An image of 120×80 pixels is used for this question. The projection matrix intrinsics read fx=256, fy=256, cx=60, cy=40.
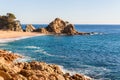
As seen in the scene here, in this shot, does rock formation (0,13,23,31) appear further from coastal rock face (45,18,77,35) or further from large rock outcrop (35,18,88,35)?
coastal rock face (45,18,77,35)

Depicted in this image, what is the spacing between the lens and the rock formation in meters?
140

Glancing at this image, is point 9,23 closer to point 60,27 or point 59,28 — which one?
point 59,28

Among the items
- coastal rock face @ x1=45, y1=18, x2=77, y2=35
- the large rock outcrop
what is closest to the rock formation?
the large rock outcrop

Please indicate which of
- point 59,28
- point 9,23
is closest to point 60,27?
point 59,28

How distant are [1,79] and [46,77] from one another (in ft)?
16.8

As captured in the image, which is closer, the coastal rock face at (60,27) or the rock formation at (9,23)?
the rock formation at (9,23)

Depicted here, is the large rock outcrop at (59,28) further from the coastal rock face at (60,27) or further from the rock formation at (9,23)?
the rock formation at (9,23)

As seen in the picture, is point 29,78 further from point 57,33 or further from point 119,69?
point 57,33

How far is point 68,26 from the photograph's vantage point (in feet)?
Answer: 508

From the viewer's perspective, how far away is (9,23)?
140m

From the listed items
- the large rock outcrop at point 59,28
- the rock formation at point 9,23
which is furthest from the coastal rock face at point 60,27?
the rock formation at point 9,23

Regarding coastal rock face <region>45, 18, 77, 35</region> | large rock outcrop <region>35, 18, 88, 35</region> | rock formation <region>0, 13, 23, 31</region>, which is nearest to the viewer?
rock formation <region>0, 13, 23, 31</region>

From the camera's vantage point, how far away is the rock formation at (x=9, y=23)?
460ft

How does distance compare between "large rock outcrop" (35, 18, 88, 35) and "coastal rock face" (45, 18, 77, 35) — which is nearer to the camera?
"large rock outcrop" (35, 18, 88, 35)
